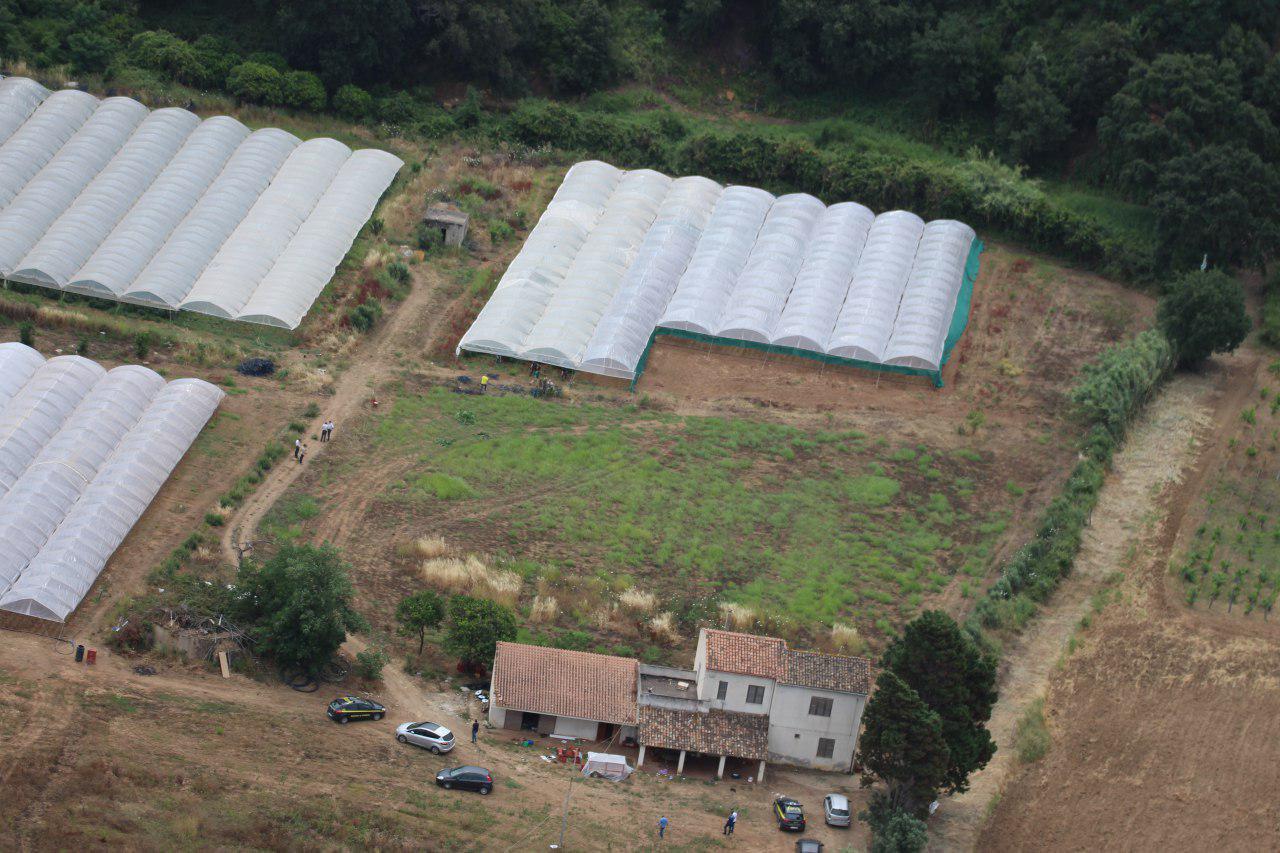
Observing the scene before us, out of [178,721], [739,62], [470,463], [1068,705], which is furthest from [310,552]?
[739,62]

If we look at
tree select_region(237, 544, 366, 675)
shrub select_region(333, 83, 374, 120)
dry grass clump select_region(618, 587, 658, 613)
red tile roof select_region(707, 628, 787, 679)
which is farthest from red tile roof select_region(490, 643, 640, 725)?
shrub select_region(333, 83, 374, 120)

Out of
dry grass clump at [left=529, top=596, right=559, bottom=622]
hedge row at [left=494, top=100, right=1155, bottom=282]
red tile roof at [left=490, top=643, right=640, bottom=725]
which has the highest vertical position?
hedge row at [left=494, top=100, right=1155, bottom=282]

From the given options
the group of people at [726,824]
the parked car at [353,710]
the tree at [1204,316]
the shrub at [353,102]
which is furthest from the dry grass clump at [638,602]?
the shrub at [353,102]

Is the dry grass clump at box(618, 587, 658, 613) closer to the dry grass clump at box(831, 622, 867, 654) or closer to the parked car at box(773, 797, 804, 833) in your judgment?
the dry grass clump at box(831, 622, 867, 654)

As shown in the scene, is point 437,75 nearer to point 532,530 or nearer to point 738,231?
point 738,231

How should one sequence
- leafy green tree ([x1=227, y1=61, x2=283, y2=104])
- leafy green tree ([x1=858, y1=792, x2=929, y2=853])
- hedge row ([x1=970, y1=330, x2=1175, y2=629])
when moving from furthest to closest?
leafy green tree ([x1=227, y1=61, x2=283, y2=104]) < hedge row ([x1=970, y1=330, x2=1175, y2=629]) < leafy green tree ([x1=858, y1=792, x2=929, y2=853])

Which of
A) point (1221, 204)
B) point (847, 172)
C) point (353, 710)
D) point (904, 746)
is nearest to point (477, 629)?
point (353, 710)

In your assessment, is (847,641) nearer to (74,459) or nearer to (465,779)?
(465,779)
